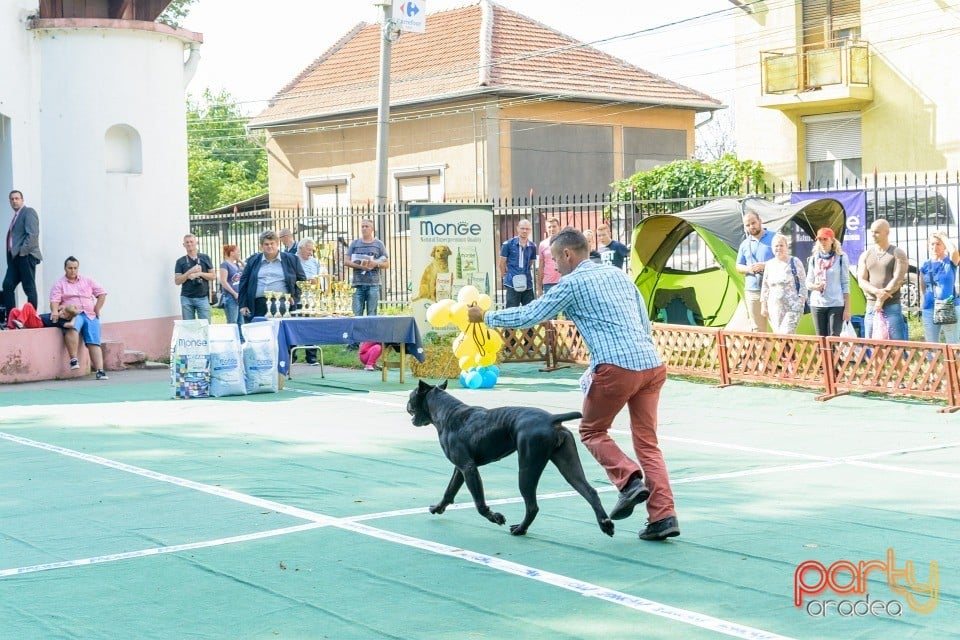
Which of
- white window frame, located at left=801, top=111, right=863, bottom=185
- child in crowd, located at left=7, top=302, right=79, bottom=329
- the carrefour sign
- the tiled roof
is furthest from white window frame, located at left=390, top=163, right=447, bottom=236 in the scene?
child in crowd, located at left=7, top=302, right=79, bottom=329

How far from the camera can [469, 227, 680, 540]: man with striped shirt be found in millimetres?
7219

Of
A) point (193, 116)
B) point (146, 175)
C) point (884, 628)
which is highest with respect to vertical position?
point (193, 116)

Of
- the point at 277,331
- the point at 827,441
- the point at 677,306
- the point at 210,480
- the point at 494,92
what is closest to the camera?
the point at 210,480

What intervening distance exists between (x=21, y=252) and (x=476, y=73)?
792 inches

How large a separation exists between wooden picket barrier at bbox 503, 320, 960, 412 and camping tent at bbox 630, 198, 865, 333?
4.69ft

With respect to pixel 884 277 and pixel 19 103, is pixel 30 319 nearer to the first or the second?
pixel 19 103

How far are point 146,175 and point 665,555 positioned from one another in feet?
48.3

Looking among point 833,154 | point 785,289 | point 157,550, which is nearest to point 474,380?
point 785,289

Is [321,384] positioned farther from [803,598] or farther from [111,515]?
[803,598]

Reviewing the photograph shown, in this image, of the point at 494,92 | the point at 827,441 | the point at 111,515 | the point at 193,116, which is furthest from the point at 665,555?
the point at 193,116

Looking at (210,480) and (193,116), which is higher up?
(193,116)

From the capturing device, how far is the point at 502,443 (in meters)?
7.35

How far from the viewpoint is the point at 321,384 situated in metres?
16.3

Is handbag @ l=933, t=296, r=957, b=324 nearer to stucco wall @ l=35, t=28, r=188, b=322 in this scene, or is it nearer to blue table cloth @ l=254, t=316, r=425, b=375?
blue table cloth @ l=254, t=316, r=425, b=375
